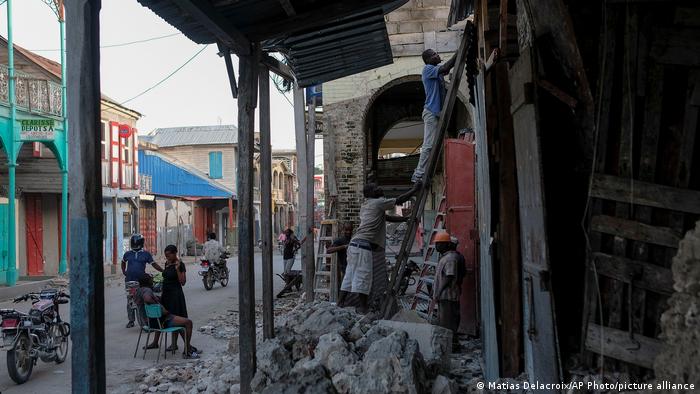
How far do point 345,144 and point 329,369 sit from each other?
29.0ft

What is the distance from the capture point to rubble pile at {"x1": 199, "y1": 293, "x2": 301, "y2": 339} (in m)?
9.95

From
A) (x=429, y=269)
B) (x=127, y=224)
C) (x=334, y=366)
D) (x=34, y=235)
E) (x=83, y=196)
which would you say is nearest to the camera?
(x=83, y=196)

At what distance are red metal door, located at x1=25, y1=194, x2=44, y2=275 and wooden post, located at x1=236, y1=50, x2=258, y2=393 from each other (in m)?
18.5

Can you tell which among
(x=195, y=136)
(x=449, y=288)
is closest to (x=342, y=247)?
(x=449, y=288)

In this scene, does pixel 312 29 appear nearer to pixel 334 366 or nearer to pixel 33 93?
pixel 334 366

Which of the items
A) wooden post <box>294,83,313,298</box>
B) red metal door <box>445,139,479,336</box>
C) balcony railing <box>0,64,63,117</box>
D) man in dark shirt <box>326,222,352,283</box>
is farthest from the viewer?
balcony railing <box>0,64,63,117</box>

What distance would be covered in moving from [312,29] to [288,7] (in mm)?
781

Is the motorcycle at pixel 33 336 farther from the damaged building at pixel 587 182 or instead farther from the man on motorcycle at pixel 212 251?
the man on motorcycle at pixel 212 251

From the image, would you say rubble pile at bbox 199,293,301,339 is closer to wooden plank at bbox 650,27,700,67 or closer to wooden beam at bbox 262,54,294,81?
wooden beam at bbox 262,54,294,81

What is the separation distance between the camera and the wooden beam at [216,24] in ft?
13.9

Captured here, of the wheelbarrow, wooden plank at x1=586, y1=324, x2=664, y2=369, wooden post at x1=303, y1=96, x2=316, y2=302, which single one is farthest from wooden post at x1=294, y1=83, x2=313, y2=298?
wooden plank at x1=586, y1=324, x2=664, y2=369

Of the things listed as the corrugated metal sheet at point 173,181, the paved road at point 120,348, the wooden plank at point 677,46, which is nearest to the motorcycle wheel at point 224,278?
the paved road at point 120,348

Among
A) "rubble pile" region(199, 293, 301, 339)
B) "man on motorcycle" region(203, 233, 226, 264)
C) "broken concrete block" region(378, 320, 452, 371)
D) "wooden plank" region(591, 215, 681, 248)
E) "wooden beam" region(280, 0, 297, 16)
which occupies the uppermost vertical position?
"wooden beam" region(280, 0, 297, 16)

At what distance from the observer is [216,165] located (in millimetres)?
42906
